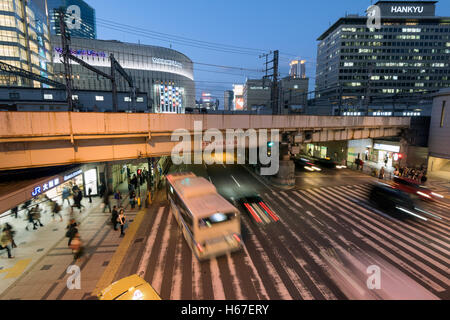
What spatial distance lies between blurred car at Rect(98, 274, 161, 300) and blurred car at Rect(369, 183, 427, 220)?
17555mm

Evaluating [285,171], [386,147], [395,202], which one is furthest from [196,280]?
[386,147]

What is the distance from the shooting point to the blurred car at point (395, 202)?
15.4m

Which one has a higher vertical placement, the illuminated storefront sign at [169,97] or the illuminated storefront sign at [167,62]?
the illuminated storefront sign at [167,62]

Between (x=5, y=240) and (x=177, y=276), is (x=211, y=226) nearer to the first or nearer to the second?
(x=177, y=276)

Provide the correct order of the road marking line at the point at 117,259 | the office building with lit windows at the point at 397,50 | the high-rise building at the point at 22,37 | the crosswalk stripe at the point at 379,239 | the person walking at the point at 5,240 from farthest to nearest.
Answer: the office building with lit windows at the point at 397,50
the high-rise building at the point at 22,37
the person walking at the point at 5,240
the crosswalk stripe at the point at 379,239
the road marking line at the point at 117,259

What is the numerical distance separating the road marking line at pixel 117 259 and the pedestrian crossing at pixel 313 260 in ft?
3.61

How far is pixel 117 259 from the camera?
33.1ft

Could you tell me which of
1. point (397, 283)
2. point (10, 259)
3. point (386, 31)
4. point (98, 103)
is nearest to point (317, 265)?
point (397, 283)

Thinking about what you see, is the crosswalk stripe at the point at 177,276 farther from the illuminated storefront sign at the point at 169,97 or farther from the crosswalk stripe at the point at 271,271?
the illuminated storefront sign at the point at 169,97

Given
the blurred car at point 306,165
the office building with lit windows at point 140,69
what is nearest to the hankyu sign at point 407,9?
the office building with lit windows at point 140,69

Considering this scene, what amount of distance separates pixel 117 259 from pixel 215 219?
542cm

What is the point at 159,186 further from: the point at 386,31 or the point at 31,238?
the point at 386,31

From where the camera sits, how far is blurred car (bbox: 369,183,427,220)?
15.4m

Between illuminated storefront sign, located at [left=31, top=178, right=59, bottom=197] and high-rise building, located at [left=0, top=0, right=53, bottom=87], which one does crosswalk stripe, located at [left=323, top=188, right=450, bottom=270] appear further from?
high-rise building, located at [left=0, top=0, right=53, bottom=87]
